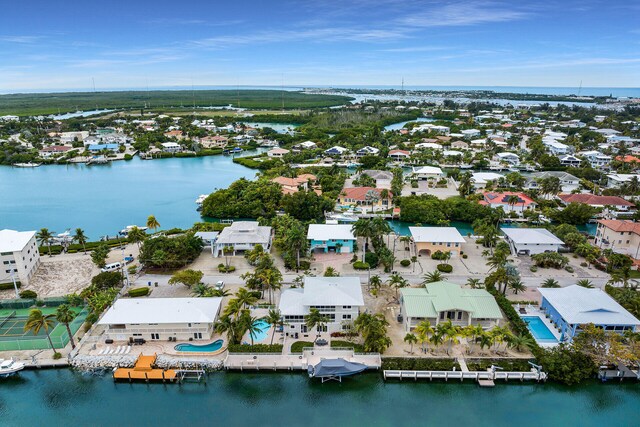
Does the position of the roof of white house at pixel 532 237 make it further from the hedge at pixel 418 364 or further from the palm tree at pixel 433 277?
the hedge at pixel 418 364

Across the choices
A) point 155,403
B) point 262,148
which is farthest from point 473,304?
point 262,148

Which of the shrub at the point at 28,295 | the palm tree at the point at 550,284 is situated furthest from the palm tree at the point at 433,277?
the shrub at the point at 28,295

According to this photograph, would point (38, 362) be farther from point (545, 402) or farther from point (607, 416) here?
point (607, 416)

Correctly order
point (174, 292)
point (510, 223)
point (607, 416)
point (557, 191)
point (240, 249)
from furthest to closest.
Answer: point (557, 191) < point (510, 223) < point (240, 249) < point (174, 292) < point (607, 416)

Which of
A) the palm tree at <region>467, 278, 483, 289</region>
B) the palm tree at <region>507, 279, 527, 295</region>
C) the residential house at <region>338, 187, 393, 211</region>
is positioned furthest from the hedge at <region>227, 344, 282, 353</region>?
the residential house at <region>338, 187, 393, 211</region>

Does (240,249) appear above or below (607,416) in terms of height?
above

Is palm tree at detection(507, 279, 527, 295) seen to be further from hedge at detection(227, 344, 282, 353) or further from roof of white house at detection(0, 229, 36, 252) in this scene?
roof of white house at detection(0, 229, 36, 252)
